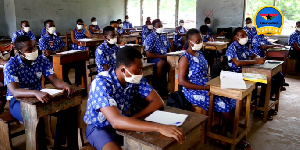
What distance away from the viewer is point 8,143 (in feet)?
8.27

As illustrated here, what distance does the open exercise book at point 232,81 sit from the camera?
2381 mm

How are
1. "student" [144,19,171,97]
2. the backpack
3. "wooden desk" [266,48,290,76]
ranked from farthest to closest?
1. "wooden desk" [266,48,290,76]
2. "student" [144,19,171,97]
3. the backpack

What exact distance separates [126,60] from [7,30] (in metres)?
7.86

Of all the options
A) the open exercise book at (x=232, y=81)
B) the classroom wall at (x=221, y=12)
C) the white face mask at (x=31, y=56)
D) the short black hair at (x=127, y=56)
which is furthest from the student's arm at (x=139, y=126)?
the classroom wall at (x=221, y=12)

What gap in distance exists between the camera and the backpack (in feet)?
8.53

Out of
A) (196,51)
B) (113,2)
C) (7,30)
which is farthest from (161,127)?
(113,2)

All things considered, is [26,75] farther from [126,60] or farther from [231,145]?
[231,145]

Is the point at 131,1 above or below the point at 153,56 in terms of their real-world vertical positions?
above

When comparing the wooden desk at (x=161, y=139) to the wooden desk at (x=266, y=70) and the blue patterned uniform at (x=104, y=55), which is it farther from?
the blue patterned uniform at (x=104, y=55)

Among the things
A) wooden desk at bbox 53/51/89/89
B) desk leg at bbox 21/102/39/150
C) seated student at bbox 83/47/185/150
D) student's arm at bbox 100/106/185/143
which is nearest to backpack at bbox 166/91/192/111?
seated student at bbox 83/47/185/150

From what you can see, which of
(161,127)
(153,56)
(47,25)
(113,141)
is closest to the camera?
(161,127)

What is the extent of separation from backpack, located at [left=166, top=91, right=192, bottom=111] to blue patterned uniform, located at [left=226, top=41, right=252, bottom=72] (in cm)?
107

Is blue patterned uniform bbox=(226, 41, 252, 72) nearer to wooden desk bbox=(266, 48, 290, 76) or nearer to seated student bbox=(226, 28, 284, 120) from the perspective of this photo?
seated student bbox=(226, 28, 284, 120)

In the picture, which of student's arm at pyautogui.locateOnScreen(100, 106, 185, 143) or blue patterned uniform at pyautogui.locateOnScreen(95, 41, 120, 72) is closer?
student's arm at pyautogui.locateOnScreen(100, 106, 185, 143)
